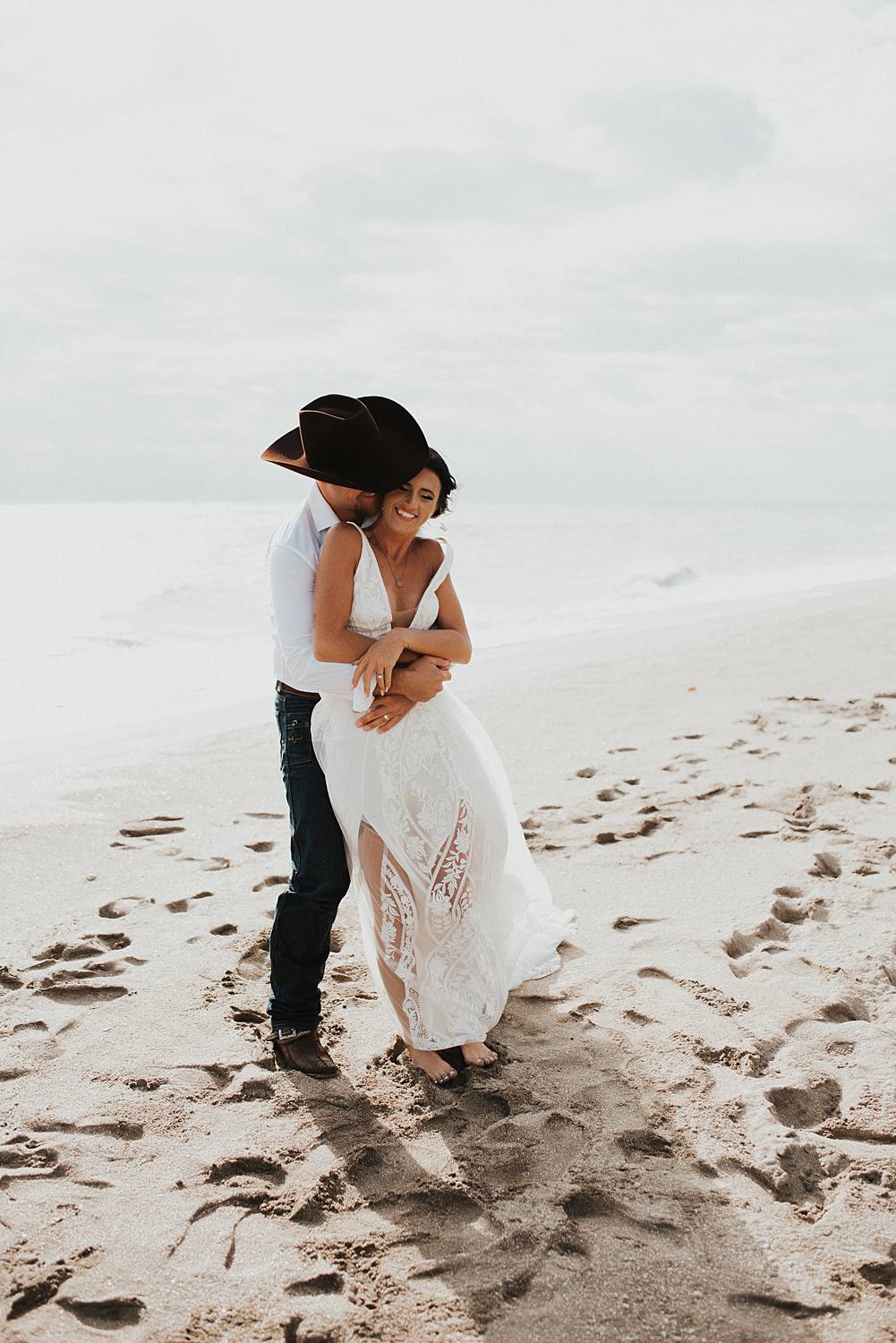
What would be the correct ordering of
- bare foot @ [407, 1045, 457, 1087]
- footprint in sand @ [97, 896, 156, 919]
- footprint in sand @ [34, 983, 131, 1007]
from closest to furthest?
bare foot @ [407, 1045, 457, 1087]
footprint in sand @ [34, 983, 131, 1007]
footprint in sand @ [97, 896, 156, 919]

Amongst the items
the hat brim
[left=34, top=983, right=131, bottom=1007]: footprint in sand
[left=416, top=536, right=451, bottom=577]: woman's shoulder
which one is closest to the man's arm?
the hat brim

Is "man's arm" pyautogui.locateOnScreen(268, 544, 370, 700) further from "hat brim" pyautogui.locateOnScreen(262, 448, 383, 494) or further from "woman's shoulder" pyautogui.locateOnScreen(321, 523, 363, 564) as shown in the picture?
"hat brim" pyautogui.locateOnScreen(262, 448, 383, 494)

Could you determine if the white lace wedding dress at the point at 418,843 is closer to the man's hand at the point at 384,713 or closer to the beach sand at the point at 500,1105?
the man's hand at the point at 384,713

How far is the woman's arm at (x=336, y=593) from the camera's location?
9.83ft

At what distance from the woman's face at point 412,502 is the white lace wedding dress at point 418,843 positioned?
0.38ft

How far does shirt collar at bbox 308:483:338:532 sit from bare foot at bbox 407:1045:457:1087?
156 centimetres

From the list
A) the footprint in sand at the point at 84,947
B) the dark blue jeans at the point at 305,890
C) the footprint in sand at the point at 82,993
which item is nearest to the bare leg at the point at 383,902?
the dark blue jeans at the point at 305,890

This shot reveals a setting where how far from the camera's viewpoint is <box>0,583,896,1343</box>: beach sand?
2.20 m

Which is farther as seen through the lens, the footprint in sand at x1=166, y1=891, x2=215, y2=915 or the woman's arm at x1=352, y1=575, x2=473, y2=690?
the footprint in sand at x1=166, y1=891, x2=215, y2=915

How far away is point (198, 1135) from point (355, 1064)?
0.54 m

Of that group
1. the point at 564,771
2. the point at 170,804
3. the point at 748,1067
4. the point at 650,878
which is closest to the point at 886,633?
the point at 564,771

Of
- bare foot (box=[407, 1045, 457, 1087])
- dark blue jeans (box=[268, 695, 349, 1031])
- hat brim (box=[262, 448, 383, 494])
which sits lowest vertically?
bare foot (box=[407, 1045, 457, 1087])

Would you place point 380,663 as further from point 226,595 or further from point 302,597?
point 226,595

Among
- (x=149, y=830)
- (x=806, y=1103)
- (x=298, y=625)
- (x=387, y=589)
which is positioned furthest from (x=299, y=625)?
(x=149, y=830)
